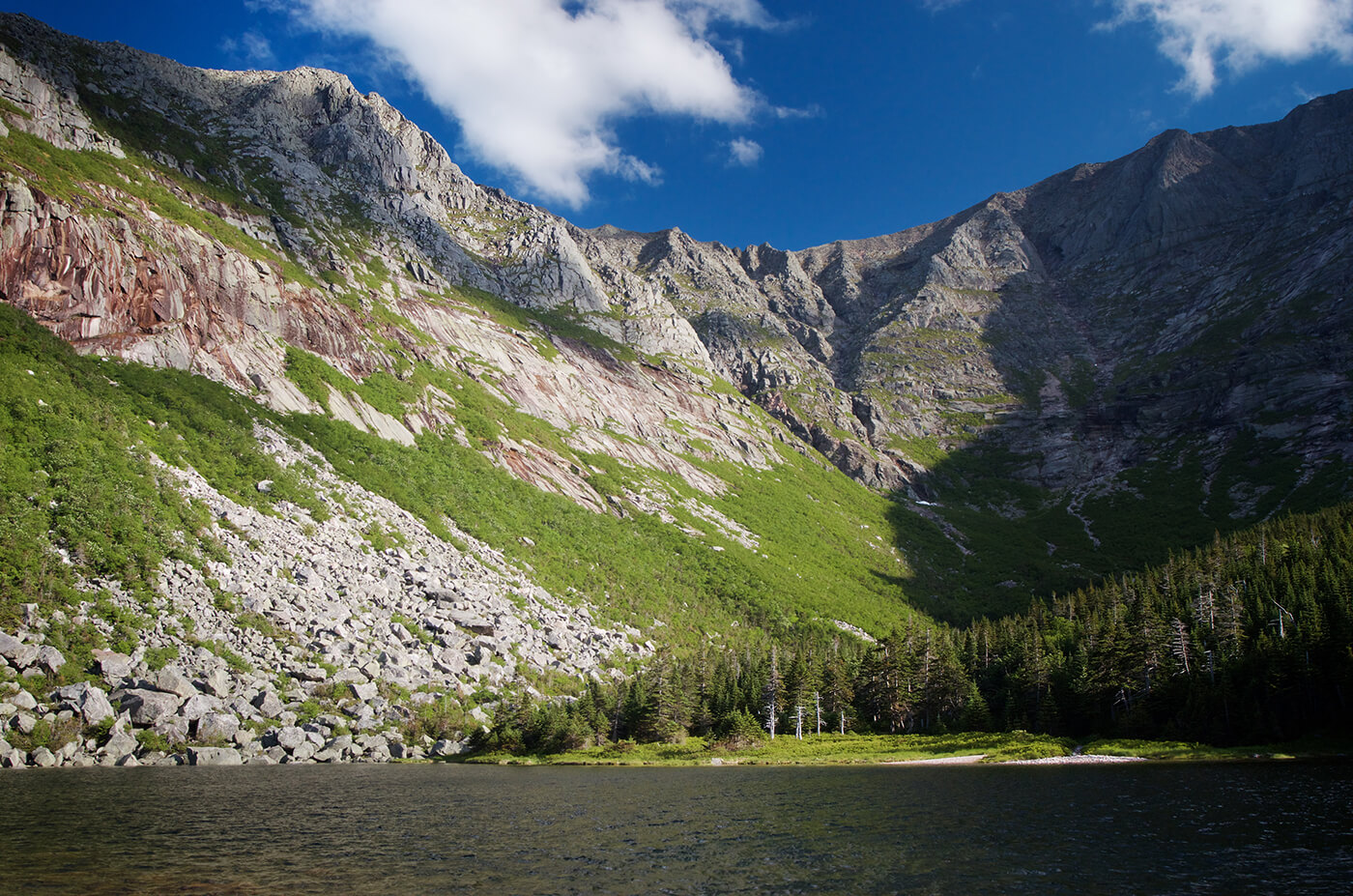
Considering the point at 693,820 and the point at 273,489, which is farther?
the point at 273,489

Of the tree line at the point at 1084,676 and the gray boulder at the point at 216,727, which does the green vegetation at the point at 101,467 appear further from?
the tree line at the point at 1084,676

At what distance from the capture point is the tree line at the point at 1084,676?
6209 centimetres

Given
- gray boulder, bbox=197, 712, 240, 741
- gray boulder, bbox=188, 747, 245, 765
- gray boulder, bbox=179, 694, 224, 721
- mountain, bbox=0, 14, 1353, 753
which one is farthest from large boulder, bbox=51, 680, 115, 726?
gray boulder, bbox=188, 747, 245, 765

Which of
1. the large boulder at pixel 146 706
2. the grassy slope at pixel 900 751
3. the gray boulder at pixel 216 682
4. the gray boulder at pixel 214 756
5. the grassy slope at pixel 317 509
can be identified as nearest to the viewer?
the large boulder at pixel 146 706

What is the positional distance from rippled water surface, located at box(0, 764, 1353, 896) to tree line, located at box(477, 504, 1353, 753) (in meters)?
14.6

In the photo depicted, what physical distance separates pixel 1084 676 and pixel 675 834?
205ft

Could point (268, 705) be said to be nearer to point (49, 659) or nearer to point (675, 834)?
point (49, 659)

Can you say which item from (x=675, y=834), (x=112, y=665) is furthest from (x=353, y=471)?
(x=675, y=834)

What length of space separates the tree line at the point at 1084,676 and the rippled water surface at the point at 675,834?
14.6m

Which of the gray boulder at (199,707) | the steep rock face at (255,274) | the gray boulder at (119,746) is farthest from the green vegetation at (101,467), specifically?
the steep rock face at (255,274)

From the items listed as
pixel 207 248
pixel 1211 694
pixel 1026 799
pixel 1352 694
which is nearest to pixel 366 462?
pixel 207 248

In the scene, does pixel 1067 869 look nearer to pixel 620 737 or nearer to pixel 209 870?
pixel 209 870

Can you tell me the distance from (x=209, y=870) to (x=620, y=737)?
6227 centimetres

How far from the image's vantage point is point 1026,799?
132 ft
